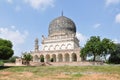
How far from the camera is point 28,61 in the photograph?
60406 millimetres

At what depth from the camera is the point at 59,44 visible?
80375mm

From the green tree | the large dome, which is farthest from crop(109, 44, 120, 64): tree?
the large dome

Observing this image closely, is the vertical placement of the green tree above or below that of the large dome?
below

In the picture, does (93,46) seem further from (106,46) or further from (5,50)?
(5,50)

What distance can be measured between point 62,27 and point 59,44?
243 inches

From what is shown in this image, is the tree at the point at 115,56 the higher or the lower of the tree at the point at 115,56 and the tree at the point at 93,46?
the lower

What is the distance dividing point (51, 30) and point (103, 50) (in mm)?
29485

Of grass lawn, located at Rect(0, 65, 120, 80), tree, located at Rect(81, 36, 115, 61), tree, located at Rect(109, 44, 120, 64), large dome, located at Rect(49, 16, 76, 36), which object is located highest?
large dome, located at Rect(49, 16, 76, 36)

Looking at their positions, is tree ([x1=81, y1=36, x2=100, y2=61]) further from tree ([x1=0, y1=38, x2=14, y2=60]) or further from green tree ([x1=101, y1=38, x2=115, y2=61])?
tree ([x1=0, y1=38, x2=14, y2=60])

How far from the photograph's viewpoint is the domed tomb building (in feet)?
247

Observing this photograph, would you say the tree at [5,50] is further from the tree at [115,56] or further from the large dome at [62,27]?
the tree at [115,56]

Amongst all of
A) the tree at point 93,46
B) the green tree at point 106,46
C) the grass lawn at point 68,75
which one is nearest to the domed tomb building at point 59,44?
the tree at point 93,46

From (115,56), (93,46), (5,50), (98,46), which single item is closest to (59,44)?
(115,56)

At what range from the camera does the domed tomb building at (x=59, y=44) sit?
75.4 m
